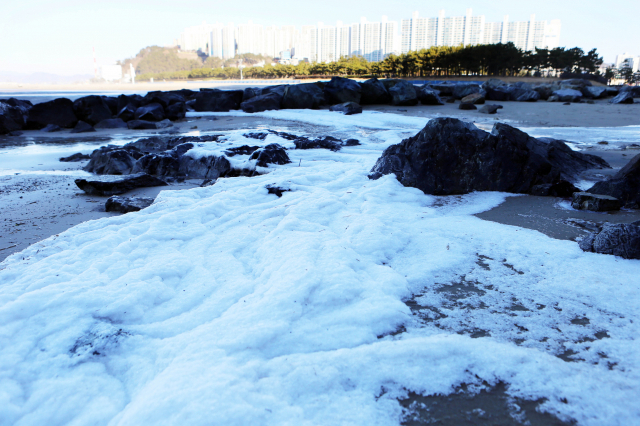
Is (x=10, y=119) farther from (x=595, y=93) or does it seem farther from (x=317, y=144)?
(x=595, y=93)

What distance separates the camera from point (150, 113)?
444 inches

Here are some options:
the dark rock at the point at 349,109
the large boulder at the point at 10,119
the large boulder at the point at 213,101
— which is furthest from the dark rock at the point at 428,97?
the large boulder at the point at 10,119

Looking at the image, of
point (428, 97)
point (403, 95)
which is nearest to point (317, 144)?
point (403, 95)

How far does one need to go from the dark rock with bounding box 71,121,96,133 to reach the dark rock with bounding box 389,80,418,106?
10.2 metres

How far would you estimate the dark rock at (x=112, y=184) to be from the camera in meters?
4.06

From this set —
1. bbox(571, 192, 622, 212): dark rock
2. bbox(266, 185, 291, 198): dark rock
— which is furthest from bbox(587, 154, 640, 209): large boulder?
bbox(266, 185, 291, 198): dark rock

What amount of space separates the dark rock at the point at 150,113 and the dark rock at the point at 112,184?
783 cm

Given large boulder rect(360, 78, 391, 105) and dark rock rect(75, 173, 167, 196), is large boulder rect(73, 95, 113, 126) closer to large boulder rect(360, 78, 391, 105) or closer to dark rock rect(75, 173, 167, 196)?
dark rock rect(75, 173, 167, 196)

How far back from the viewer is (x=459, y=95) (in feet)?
56.8

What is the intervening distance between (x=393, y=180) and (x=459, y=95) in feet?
49.1

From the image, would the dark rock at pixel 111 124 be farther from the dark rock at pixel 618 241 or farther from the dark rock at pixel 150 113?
the dark rock at pixel 618 241

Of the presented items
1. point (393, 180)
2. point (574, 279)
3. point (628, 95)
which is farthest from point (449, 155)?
point (628, 95)

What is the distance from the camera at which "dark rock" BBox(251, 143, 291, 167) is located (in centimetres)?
498

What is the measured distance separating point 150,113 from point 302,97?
17.1 feet
